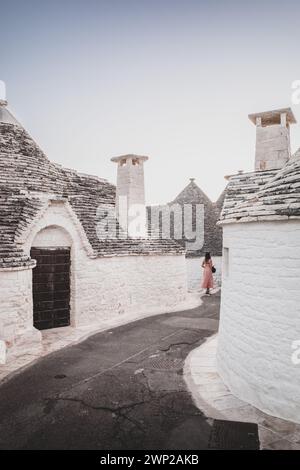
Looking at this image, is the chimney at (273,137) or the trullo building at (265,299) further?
the chimney at (273,137)

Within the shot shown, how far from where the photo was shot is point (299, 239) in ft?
19.1

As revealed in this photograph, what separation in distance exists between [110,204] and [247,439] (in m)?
12.0

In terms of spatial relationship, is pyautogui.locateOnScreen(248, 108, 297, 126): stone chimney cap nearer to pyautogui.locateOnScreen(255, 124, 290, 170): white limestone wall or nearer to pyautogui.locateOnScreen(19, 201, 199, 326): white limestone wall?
pyautogui.locateOnScreen(255, 124, 290, 170): white limestone wall

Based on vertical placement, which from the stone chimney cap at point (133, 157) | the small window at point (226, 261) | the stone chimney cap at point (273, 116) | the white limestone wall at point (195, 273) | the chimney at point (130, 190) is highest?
the stone chimney cap at point (273, 116)

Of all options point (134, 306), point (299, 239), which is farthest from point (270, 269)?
point (134, 306)

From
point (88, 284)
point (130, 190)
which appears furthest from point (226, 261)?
point (130, 190)

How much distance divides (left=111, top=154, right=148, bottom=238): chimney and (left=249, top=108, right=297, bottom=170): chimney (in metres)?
6.43

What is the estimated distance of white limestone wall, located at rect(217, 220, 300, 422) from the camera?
19.2ft

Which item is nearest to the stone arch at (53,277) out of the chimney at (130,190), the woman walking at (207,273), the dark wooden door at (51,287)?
the dark wooden door at (51,287)

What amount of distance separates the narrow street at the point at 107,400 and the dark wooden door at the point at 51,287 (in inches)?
81.7

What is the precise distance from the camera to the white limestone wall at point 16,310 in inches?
376

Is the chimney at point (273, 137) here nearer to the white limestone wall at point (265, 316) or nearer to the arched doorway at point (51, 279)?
the white limestone wall at point (265, 316)

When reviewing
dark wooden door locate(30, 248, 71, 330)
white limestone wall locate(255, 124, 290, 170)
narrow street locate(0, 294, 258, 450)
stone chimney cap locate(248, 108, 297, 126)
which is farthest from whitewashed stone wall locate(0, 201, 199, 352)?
stone chimney cap locate(248, 108, 297, 126)
